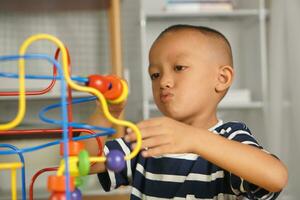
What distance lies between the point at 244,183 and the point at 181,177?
17cm

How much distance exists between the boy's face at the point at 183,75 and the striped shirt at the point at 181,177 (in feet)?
0.20

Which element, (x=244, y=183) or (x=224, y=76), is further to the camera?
(x=224, y=76)

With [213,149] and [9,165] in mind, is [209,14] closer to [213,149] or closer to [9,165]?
[213,149]

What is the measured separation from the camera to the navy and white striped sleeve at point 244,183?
79cm

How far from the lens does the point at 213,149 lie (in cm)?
70

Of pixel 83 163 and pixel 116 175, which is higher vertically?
pixel 83 163

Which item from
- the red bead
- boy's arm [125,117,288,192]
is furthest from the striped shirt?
the red bead

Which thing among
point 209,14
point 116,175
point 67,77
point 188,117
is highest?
point 209,14

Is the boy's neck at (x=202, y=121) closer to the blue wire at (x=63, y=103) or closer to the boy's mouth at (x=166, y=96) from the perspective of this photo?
the boy's mouth at (x=166, y=96)

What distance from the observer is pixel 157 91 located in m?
0.96

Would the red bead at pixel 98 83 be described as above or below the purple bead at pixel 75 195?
above

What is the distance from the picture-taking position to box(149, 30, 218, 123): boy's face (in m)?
0.95

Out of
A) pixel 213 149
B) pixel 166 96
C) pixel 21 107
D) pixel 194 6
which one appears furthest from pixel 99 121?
pixel 194 6

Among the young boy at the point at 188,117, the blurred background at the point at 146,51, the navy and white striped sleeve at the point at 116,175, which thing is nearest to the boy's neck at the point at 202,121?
the young boy at the point at 188,117
